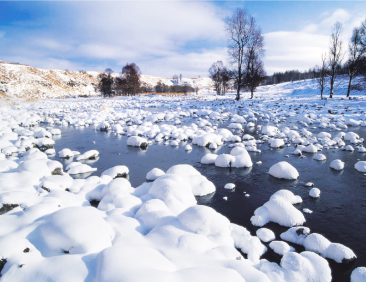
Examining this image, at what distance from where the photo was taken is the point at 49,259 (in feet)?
8.25

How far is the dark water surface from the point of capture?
145 inches

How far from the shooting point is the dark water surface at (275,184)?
3.68 metres

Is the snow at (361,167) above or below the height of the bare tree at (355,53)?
below

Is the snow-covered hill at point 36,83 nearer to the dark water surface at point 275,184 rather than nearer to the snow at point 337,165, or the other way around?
the dark water surface at point 275,184

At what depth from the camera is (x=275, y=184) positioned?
546 cm

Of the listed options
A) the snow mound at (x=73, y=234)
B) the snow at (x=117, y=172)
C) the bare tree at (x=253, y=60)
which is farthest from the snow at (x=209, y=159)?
the bare tree at (x=253, y=60)

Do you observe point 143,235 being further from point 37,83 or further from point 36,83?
point 37,83

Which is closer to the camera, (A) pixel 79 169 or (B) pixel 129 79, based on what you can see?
(A) pixel 79 169

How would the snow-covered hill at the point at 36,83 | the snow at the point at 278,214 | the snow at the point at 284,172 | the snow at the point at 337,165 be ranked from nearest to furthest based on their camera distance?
the snow at the point at 278,214
the snow at the point at 284,172
the snow at the point at 337,165
the snow-covered hill at the point at 36,83

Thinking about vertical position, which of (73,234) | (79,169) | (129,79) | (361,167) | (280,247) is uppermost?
(129,79)

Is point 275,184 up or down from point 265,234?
up

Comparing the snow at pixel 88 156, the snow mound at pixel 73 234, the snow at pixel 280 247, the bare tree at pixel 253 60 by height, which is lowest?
the snow at pixel 280 247

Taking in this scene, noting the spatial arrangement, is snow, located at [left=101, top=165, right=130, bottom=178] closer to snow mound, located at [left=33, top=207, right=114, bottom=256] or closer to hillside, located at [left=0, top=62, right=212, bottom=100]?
snow mound, located at [left=33, top=207, right=114, bottom=256]

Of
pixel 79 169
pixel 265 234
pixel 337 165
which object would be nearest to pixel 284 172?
pixel 337 165
